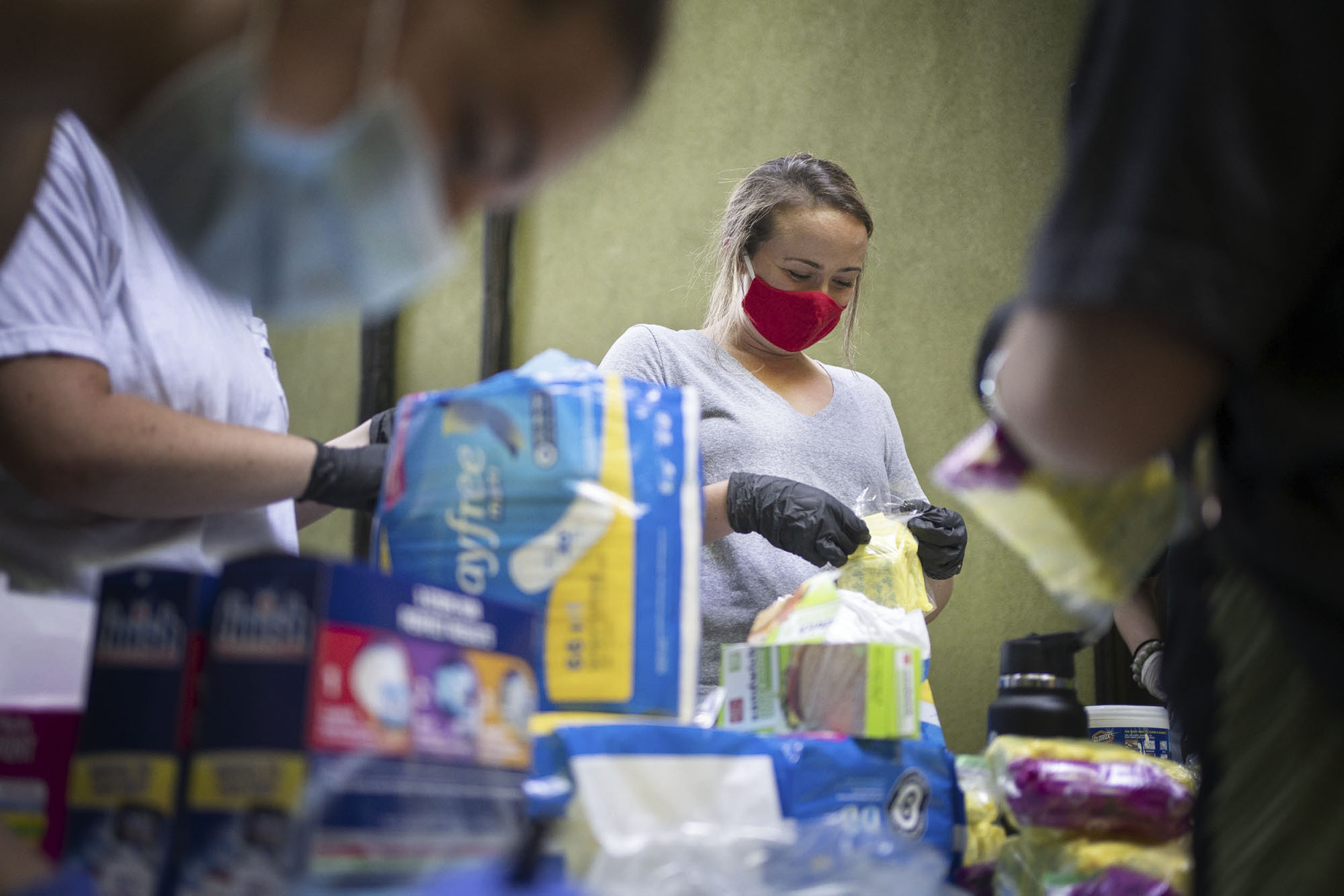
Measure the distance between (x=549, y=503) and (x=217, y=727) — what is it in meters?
0.37

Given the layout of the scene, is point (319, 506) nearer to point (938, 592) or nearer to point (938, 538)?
point (938, 538)

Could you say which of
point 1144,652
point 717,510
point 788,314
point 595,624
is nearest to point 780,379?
point 788,314

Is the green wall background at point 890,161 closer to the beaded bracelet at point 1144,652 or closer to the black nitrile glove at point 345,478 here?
the beaded bracelet at point 1144,652

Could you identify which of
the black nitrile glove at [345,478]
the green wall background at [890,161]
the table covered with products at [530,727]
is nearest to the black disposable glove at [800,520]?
the table covered with products at [530,727]

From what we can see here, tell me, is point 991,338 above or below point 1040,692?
above

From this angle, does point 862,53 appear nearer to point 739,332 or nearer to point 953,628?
point 739,332

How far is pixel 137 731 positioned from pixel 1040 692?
0.85 m

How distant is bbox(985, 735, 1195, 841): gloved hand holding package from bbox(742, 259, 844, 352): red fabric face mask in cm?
102

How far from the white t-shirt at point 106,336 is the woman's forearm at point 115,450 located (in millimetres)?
31

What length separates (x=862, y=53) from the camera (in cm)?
291

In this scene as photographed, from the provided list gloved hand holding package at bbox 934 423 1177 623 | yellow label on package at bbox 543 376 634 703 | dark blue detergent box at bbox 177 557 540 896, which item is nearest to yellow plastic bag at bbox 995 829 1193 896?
gloved hand holding package at bbox 934 423 1177 623

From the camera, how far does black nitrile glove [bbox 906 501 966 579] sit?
155 cm

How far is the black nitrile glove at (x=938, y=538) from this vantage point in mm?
1546

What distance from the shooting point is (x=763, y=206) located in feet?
6.30
